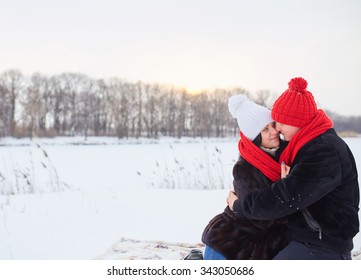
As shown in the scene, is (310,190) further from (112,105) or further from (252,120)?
(112,105)

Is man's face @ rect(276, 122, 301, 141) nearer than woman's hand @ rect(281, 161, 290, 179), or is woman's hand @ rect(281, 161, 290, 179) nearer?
woman's hand @ rect(281, 161, 290, 179)

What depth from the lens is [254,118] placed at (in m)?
2.03

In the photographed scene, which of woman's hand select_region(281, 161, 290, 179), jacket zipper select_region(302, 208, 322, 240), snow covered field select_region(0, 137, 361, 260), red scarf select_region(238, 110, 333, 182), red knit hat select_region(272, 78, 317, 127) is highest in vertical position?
red knit hat select_region(272, 78, 317, 127)

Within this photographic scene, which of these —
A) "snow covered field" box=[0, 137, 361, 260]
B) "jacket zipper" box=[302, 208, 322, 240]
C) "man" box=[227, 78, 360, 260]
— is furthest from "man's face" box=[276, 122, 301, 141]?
"snow covered field" box=[0, 137, 361, 260]

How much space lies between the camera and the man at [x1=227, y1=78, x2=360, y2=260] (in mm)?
1714

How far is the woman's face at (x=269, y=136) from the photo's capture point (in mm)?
2055

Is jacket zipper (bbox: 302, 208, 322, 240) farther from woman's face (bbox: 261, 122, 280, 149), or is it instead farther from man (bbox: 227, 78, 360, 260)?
woman's face (bbox: 261, 122, 280, 149)

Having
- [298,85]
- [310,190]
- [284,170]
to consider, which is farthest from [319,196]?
[298,85]

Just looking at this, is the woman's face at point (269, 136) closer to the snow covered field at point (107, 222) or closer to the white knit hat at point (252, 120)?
the white knit hat at point (252, 120)

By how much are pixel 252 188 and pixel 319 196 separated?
1.09 ft

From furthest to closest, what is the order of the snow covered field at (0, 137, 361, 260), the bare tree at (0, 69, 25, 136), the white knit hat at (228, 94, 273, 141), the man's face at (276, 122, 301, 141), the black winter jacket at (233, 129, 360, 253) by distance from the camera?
the bare tree at (0, 69, 25, 136)
the snow covered field at (0, 137, 361, 260)
the white knit hat at (228, 94, 273, 141)
the man's face at (276, 122, 301, 141)
the black winter jacket at (233, 129, 360, 253)

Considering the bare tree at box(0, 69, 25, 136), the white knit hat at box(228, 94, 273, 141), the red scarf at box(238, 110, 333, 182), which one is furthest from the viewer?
the bare tree at box(0, 69, 25, 136)
